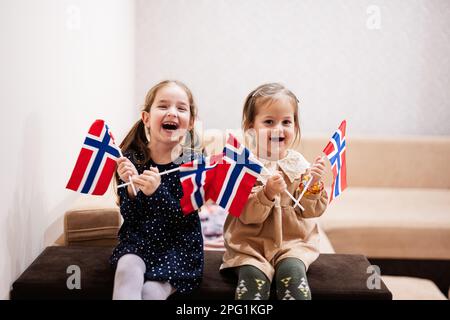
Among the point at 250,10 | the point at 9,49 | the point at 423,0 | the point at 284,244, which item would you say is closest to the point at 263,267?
the point at 284,244

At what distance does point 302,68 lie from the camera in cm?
306

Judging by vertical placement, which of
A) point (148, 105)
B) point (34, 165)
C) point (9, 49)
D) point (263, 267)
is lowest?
point (263, 267)

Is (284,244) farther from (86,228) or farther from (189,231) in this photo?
(86,228)

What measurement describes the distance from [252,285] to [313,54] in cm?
205

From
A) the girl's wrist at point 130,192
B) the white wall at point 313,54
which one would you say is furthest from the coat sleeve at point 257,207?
the white wall at point 313,54

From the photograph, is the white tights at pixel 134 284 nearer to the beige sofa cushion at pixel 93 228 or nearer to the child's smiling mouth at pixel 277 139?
the beige sofa cushion at pixel 93 228

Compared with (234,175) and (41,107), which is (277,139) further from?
(41,107)

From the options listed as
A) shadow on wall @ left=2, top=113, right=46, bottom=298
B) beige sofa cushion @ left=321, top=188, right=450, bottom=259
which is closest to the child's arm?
shadow on wall @ left=2, top=113, right=46, bottom=298

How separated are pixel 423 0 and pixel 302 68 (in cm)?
84

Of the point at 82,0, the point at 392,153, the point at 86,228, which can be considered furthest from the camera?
the point at 392,153

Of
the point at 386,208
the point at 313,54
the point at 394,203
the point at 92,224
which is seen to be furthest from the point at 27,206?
the point at 313,54

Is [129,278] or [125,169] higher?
[125,169]

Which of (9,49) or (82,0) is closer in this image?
(9,49)

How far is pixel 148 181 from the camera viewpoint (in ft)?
4.27
